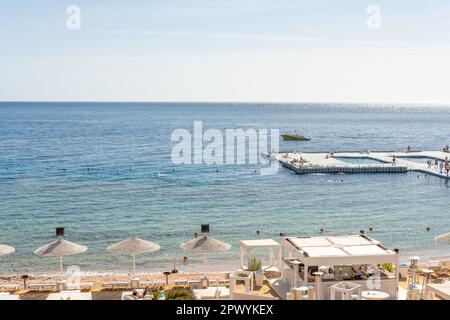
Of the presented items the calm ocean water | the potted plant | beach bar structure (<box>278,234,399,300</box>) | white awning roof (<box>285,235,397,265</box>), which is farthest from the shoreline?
beach bar structure (<box>278,234,399,300</box>)

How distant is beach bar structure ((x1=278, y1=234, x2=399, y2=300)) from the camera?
14.5 m

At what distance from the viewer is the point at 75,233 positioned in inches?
1299

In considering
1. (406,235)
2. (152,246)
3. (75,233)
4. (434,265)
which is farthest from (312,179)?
(152,246)

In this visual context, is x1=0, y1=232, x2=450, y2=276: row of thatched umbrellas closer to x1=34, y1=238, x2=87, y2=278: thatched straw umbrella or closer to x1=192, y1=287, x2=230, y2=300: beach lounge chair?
x1=34, y1=238, x2=87, y2=278: thatched straw umbrella

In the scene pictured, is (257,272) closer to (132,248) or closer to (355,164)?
(132,248)

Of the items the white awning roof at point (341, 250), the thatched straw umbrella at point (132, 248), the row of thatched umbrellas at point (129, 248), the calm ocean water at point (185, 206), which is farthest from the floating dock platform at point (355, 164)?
the white awning roof at point (341, 250)

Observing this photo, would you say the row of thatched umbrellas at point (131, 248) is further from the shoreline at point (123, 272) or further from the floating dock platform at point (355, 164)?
the floating dock platform at point (355, 164)

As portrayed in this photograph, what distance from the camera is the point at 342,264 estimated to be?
1445 centimetres

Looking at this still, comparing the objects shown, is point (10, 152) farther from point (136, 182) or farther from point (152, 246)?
point (152, 246)

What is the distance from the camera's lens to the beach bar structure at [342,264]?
1446cm

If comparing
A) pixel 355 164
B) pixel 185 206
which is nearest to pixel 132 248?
pixel 185 206

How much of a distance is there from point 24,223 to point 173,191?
1567 centimetres

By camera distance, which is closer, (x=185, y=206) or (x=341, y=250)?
(x=341, y=250)
